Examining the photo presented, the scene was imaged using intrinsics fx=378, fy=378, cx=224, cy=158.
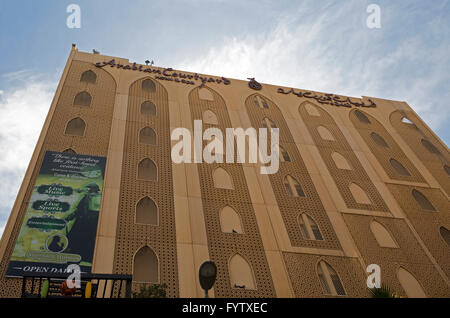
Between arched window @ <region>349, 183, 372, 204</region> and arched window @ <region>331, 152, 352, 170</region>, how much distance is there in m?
1.02

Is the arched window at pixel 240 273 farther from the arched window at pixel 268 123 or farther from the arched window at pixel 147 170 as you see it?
the arched window at pixel 268 123

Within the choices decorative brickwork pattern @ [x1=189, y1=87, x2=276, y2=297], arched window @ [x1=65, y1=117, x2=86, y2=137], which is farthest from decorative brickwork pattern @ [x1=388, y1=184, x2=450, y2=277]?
arched window @ [x1=65, y1=117, x2=86, y2=137]

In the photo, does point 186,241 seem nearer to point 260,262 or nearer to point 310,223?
point 260,262

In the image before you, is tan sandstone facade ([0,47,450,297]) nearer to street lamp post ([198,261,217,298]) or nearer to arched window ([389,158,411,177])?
arched window ([389,158,411,177])

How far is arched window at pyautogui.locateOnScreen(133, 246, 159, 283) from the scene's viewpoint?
35.1ft

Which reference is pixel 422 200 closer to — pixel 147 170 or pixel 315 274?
pixel 315 274

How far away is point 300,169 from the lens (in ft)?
51.5

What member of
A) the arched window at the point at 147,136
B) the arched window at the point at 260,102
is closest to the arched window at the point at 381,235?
the arched window at the point at 260,102

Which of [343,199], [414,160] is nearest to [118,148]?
[343,199]

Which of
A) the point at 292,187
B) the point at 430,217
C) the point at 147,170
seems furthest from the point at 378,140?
the point at 147,170

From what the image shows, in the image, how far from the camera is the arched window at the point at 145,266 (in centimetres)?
1070

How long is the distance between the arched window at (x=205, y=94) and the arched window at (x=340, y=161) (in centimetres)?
628

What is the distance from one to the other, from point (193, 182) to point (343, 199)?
19.6 feet

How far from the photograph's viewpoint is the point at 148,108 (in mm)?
16359
